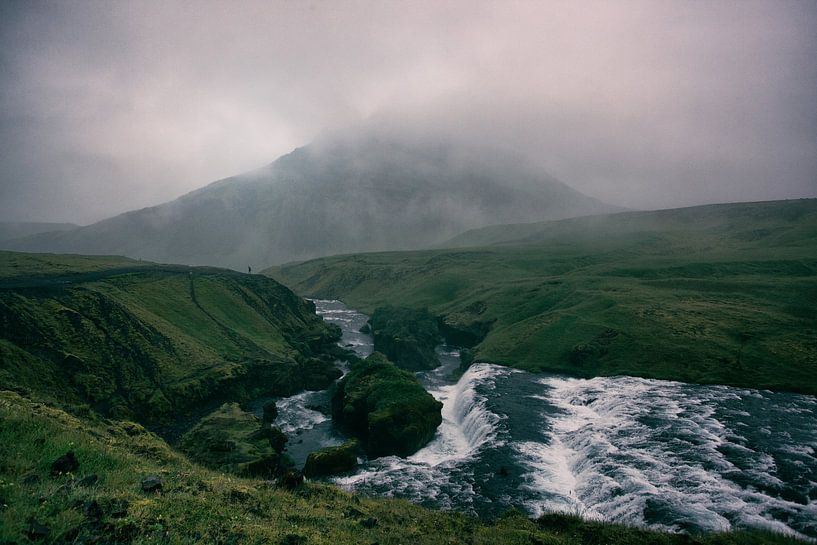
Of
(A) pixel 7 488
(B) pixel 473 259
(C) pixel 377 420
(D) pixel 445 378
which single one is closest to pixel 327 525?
(A) pixel 7 488

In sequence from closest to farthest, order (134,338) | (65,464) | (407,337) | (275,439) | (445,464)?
(65,464), (445,464), (275,439), (134,338), (407,337)

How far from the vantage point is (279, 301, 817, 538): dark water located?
3158 cm

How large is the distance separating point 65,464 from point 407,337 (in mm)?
76295

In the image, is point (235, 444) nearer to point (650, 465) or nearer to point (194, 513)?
point (194, 513)

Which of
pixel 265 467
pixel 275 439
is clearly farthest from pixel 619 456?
pixel 275 439

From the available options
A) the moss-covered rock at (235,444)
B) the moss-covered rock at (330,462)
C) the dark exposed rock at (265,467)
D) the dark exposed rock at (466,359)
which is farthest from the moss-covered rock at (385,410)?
the dark exposed rock at (466,359)

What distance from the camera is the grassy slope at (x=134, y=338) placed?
47.7 metres

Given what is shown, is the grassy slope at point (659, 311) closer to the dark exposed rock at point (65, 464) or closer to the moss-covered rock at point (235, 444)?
the moss-covered rock at point (235, 444)

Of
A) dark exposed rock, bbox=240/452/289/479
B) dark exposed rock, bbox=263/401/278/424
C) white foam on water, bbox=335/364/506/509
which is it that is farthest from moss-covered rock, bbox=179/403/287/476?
white foam on water, bbox=335/364/506/509

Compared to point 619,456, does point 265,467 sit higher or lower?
higher

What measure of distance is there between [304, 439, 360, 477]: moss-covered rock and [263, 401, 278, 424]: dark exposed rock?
51.8ft

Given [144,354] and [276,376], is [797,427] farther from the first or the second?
[144,354]

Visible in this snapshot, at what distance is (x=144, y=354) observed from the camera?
57594mm

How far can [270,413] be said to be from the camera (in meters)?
56.2
